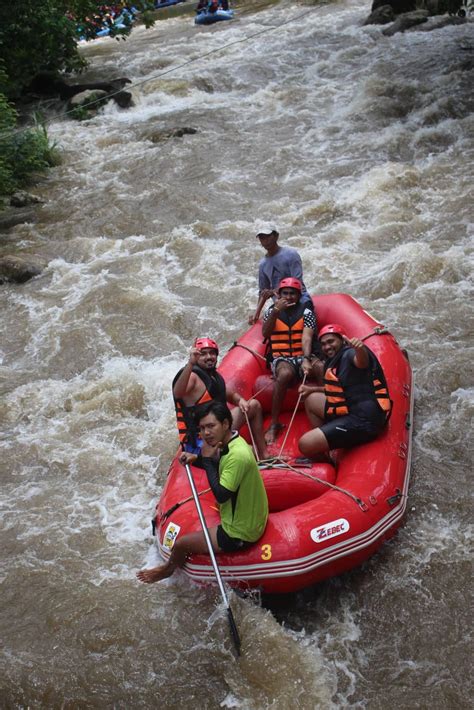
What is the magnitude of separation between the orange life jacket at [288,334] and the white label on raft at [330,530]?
1610 millimetres

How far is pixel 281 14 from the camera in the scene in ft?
64.7

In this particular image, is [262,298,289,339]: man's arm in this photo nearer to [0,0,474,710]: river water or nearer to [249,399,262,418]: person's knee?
[249,399,262,418]: person's knee

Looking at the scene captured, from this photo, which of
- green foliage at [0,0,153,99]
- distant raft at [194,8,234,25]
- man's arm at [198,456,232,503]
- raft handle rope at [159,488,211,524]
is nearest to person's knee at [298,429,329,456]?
raft handle rope at [159,488,211,524]

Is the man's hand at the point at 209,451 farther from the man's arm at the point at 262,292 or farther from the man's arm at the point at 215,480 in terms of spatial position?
the man's arm at the point at 262,292

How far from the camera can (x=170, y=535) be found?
4160 millimetres

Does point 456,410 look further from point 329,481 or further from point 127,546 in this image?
point 127,546

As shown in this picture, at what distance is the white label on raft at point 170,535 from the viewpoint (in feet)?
13.6

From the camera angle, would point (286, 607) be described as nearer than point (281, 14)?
Yes

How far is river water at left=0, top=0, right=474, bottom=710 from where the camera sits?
3801 mm

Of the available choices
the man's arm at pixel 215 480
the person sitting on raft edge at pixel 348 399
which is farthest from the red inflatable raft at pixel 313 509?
the man's arm at pixel 215 480

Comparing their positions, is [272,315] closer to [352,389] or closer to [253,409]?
[253,409]

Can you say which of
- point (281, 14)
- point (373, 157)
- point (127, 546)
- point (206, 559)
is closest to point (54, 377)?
point (127, 546)

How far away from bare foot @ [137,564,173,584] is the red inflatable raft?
0.39 ft

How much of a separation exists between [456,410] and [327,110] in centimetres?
819
